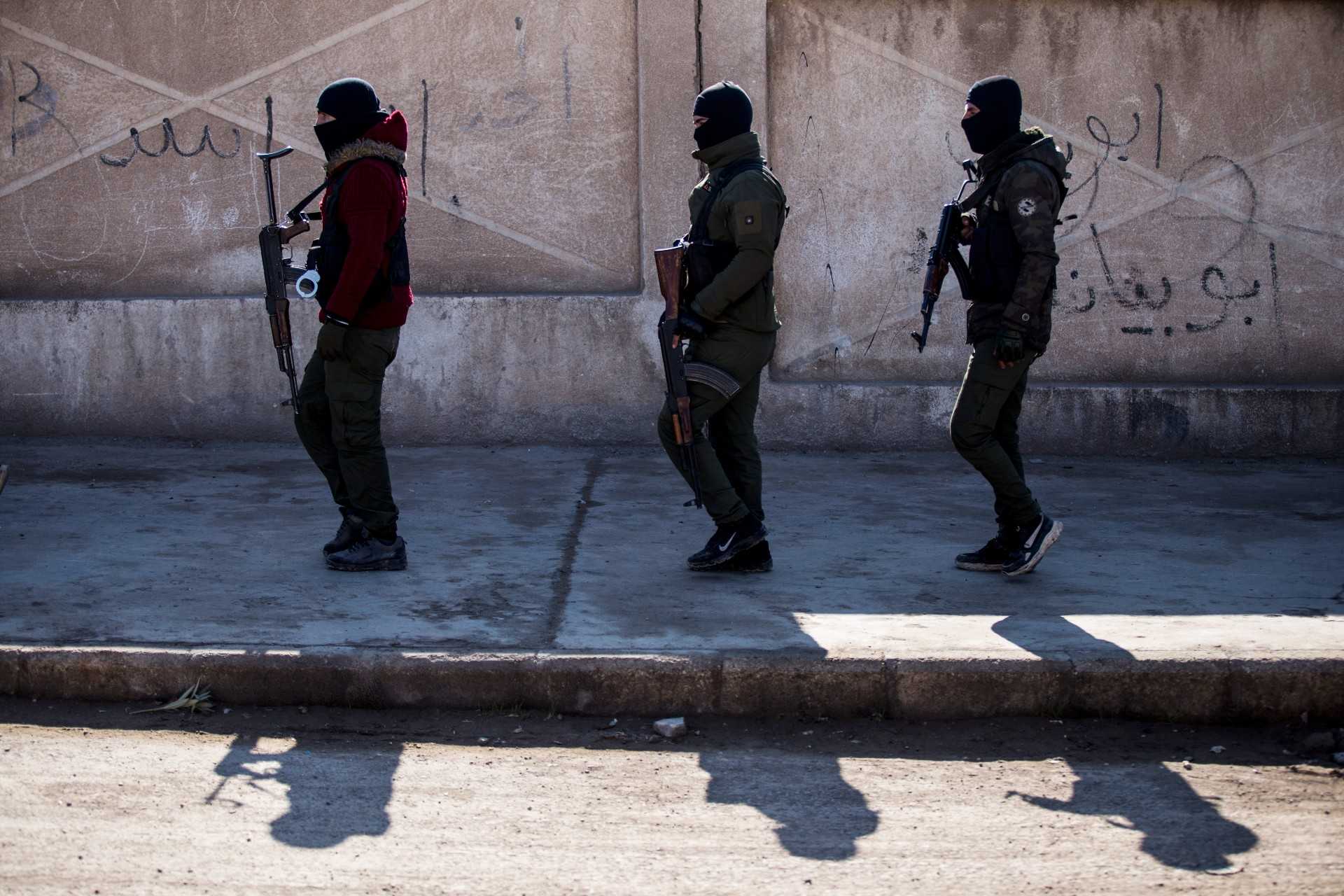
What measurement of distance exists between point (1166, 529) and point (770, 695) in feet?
8.62

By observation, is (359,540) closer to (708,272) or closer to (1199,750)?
(708,272)

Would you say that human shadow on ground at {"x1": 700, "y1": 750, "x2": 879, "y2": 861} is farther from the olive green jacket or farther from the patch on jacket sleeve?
Result: the patch on jacket sleeve

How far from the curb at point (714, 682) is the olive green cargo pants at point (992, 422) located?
1040mm

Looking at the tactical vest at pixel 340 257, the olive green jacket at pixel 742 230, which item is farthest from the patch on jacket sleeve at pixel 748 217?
the tactical vest at pixel 340 257

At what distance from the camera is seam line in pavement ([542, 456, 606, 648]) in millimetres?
4859

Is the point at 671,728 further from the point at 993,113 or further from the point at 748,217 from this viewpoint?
the point at 993,113

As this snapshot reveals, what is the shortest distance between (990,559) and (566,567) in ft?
5.29

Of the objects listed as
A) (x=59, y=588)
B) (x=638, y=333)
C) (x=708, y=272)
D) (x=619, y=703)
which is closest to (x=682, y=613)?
(x=619, y=703)

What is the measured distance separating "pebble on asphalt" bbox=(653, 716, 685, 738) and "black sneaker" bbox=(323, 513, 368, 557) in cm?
170

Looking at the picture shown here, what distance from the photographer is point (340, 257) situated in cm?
529

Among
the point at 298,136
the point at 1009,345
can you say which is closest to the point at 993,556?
the point at 1009,345

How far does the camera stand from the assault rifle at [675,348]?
17.4 feet

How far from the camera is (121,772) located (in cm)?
395

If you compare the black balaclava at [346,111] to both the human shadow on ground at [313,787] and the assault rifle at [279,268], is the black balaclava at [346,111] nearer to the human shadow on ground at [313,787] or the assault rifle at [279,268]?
the assault rifle at [279,268]
